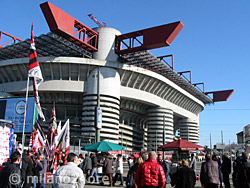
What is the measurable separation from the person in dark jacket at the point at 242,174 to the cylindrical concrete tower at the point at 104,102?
42001mm

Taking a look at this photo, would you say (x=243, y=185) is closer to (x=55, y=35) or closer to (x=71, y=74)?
(x=55, y=35)

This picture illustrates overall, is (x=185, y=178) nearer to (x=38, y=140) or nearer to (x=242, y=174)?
(x=242, y=174)

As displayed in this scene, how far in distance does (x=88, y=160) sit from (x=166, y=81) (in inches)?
1820

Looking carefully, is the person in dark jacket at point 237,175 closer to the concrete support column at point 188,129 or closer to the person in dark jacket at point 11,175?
the person in dark jacket at point 11,175

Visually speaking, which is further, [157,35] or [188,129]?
[188,129]

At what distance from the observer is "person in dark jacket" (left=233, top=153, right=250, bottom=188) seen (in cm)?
905

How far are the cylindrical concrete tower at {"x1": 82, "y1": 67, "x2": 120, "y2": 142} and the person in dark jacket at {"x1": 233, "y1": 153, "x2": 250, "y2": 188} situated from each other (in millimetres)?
42001

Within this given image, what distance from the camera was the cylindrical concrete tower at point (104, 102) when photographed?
166 feet

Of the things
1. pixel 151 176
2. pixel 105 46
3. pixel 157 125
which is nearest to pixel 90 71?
pixel 105 46

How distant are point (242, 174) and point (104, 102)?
42.4 m

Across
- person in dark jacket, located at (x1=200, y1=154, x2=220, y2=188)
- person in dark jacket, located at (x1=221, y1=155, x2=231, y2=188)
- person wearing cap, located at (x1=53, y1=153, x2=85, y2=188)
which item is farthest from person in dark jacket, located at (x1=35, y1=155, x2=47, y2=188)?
person in dark jacket, located at (x1=221, y1=155, x2=231, y2=188)

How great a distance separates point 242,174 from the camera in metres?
9.13

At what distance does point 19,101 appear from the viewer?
76.9 ft

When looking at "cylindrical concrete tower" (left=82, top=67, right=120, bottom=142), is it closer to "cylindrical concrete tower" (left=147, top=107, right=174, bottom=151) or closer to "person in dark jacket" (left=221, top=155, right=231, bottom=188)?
"cylindrical concrete tower" (left=147, top=107, right=174, bottom=151)
